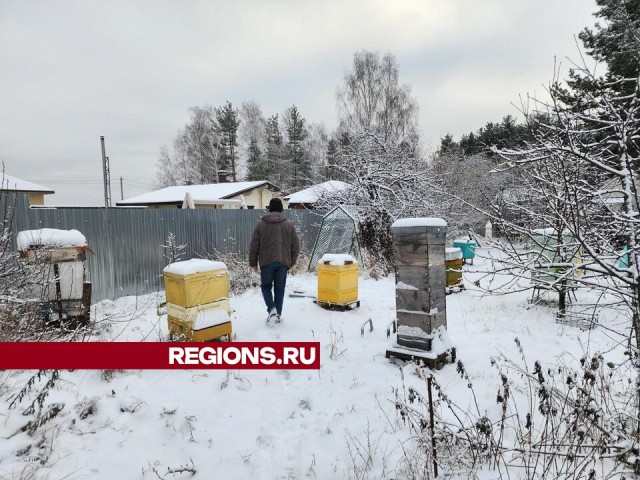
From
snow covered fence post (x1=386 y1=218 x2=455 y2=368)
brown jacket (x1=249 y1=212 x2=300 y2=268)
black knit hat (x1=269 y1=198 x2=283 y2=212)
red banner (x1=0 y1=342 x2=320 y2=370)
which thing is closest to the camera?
red banner (x1=0 y1=342 x2=320 y2=370)

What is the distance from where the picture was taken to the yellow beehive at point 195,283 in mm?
4613

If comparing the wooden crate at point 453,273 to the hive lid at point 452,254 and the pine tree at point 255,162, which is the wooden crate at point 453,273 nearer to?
the hive lid at point 452,254

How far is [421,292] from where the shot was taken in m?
4.43

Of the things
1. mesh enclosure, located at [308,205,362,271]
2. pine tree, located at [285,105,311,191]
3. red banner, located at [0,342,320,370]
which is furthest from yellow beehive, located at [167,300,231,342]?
pine tree, located at [285,105,311,191]

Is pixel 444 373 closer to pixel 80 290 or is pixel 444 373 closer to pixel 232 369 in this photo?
pixel 232 369

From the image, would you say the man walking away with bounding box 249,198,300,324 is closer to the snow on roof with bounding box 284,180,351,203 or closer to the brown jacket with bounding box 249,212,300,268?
the brown jacket with bounding box 249,212,300,268

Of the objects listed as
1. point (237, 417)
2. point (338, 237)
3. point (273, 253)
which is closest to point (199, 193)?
point (338, 237)

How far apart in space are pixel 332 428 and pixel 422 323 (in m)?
1.73

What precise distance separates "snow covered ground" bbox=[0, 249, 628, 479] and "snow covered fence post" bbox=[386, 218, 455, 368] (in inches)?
9.2

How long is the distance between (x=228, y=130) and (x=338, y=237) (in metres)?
28.3

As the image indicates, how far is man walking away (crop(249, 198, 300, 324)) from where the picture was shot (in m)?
5.87

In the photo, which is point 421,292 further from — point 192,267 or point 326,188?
point 326,188

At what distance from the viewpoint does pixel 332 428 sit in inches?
131

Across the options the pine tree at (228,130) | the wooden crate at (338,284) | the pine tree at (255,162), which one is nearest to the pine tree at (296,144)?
the pine tree at (255,162)
